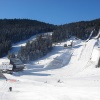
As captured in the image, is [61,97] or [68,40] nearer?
[61,97]

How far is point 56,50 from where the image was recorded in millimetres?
135375

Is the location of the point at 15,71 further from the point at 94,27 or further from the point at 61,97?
the point at 94,27

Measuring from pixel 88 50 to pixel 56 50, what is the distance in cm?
1468

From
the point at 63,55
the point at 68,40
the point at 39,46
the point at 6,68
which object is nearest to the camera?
the point at 6,68

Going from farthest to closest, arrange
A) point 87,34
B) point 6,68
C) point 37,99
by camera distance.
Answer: point 87,34 → point 6,68 → point 37,99

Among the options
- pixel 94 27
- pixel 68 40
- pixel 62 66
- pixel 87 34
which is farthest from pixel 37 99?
pixel 94 27

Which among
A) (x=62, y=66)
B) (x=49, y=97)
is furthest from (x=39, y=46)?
(x=49, y=97)

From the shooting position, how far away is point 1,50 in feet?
447

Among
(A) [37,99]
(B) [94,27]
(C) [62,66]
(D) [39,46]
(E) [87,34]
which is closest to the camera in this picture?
(A) [37,99]

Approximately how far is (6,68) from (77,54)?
42038mm

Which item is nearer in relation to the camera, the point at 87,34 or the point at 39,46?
the point at 39,46

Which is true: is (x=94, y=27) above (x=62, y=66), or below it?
above

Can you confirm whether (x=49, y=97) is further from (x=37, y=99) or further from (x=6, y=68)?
(x=6, y=68)

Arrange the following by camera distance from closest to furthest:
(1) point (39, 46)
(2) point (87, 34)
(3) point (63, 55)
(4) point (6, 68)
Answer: (4) point (6, 68)
(3) point (63, 55)
(1) point (39, 46)
(2) point (87, 34)
